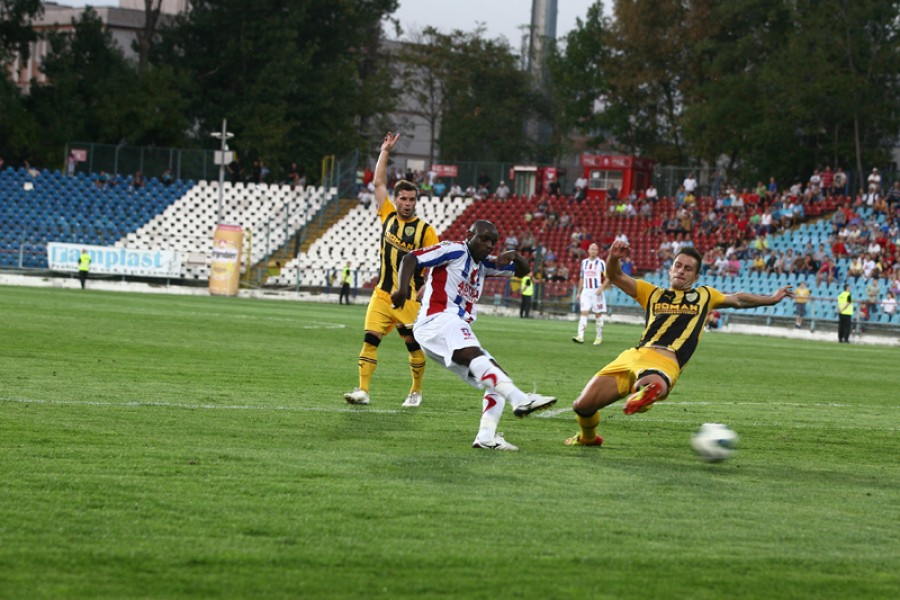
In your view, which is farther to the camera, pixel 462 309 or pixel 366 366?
pixel 366 366

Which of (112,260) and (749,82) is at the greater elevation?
(749,82)

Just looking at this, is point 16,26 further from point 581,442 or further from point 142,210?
point 581,442

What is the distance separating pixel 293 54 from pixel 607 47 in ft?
64.0

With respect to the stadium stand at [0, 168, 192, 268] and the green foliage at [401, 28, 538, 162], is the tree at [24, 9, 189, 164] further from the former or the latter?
the green foliage at [401, 28, 538, 162]

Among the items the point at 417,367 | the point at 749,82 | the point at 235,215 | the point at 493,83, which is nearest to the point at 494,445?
the point at 417,367

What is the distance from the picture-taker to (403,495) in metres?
6.89

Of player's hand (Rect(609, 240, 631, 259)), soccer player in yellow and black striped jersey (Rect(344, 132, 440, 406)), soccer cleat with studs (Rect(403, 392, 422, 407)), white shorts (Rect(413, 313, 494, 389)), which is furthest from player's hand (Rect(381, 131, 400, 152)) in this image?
player's hand (Rect(609, 240, 631, 259))

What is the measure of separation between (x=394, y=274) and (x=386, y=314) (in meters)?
Answer: 0.44

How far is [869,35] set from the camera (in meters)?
53.0

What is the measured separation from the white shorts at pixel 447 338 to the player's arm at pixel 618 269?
1.17 meters

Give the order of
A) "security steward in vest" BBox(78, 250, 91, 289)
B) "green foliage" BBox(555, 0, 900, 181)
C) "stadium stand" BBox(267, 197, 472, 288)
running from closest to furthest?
"security steward in vest" BBox(78, 250, 91, 289) < "stadium stand" BBox(267, 197, 472, 288) < "green foliage" BBox(555, 0, 900, 181)

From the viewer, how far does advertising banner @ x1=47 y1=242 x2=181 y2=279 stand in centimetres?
4706

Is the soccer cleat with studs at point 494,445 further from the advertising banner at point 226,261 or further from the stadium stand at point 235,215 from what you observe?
the stadium stand at point 235,215

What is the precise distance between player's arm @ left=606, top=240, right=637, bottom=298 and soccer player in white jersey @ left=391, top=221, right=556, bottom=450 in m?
0.85
